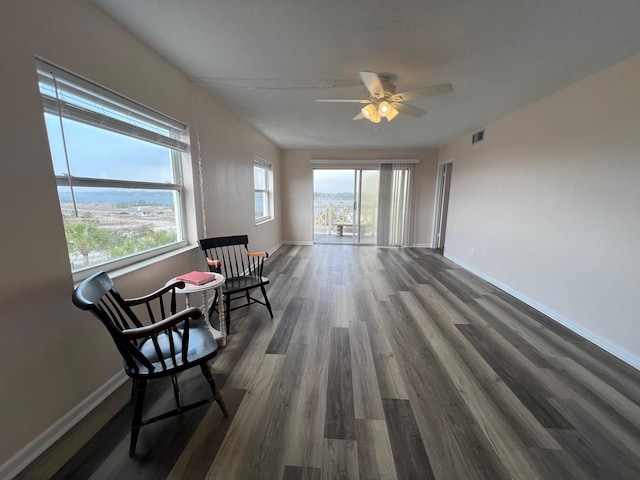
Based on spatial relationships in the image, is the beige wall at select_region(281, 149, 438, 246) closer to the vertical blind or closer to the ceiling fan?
the vertical blind

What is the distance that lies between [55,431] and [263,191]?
4255mm

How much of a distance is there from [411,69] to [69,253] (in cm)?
283

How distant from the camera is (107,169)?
169 centimetres

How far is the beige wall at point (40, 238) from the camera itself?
1117 mm

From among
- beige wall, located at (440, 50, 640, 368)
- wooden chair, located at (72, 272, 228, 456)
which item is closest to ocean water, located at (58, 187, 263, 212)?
wooden chair, located at (72, 272, 228, 456)

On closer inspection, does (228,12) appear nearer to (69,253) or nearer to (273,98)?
(273,98)

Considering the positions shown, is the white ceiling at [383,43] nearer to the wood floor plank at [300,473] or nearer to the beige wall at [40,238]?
the beige wall at [40,238]

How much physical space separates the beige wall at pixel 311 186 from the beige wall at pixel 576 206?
7.09 feet

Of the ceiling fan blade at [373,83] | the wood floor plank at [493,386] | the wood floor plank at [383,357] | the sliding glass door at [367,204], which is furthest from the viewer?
the sliding glass door at [367,204]

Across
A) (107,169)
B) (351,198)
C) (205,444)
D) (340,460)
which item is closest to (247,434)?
(205,444)

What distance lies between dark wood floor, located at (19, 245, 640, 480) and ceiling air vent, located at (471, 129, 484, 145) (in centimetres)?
284

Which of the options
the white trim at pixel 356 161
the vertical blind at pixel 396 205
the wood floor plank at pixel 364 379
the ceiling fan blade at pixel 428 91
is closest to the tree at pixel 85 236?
the wood floor plank at pixel 364 379

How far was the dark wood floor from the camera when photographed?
1.22 m

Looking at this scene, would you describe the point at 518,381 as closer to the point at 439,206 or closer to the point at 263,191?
the point at 263,191
